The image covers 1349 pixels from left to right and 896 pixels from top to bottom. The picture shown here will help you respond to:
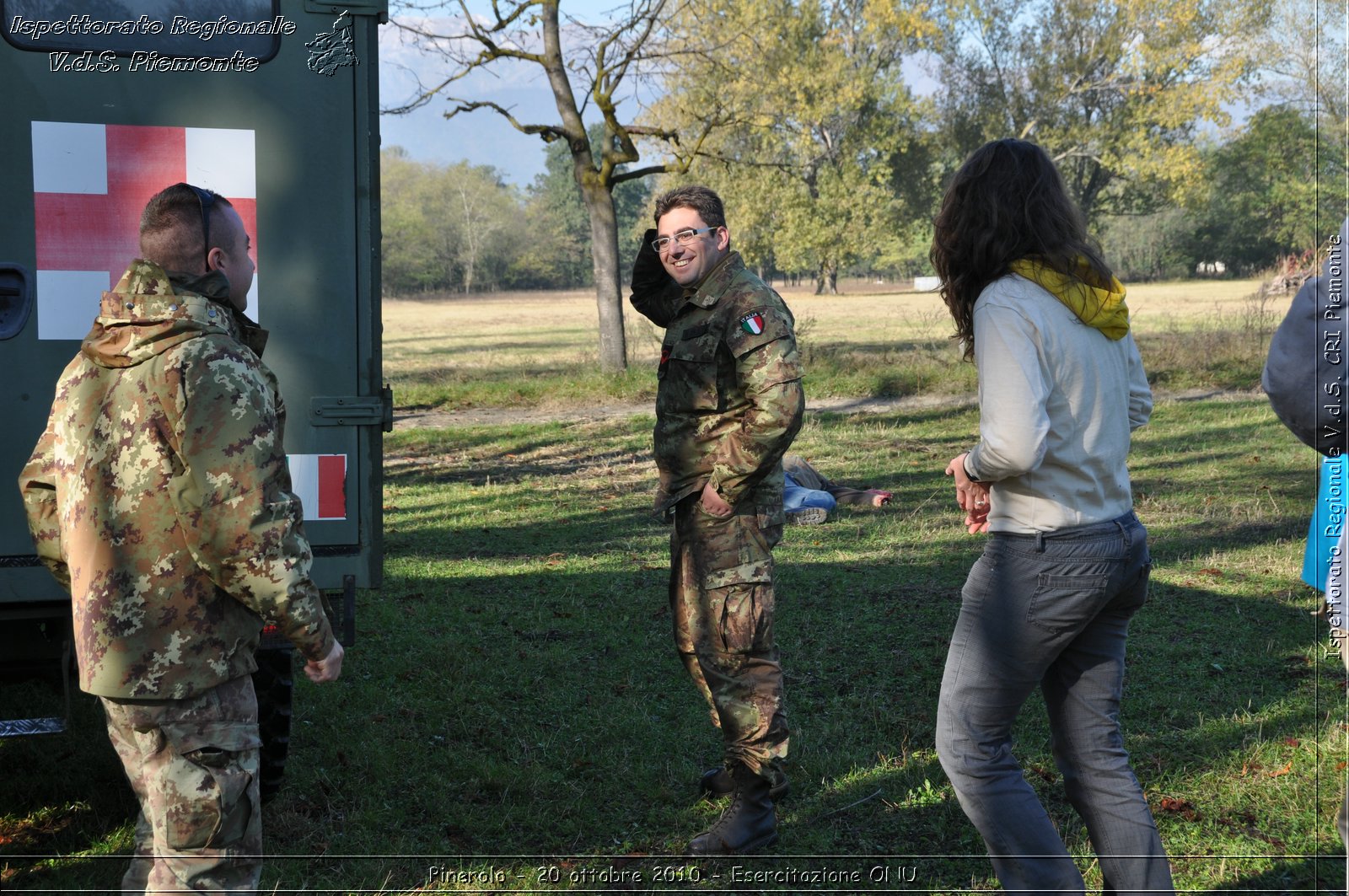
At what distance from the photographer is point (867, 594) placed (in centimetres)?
669

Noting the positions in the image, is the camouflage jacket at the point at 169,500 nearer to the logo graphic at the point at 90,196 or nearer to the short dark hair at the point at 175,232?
the short dark hair at the point at 175,232

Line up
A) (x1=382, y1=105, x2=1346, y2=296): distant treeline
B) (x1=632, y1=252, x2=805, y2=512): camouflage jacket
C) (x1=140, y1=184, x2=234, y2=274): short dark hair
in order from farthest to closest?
(x1=382, y1=105, x2=1346, y2=296): distant treeline, (x1=632, y1=252, x2=805, y2=512): camouflage jacket, (x1=140, y1=184, x2=234, y2=274): short dark hair

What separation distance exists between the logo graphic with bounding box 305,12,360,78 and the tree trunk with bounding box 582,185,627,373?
48.8ft

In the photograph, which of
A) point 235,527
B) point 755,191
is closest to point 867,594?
point 235,527

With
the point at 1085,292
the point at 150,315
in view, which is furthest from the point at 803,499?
the point at 150,315

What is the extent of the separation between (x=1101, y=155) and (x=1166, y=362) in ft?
50.9

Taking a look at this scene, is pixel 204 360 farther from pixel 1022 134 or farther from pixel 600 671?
pixel 1022 134

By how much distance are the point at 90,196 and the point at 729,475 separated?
2030mm

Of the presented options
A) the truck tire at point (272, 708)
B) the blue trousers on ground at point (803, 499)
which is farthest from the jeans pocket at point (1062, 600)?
the blue trousers on ground at point (803, 499)

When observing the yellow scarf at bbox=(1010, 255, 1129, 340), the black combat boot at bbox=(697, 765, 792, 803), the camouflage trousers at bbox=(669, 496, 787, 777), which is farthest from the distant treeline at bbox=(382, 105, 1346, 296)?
the black combat boot at bbox=(697, 765, 792, 803)

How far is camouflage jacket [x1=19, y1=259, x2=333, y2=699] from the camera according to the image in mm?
2301

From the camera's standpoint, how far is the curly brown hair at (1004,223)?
262 centimetres

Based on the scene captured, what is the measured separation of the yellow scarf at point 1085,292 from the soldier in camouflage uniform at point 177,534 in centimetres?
174

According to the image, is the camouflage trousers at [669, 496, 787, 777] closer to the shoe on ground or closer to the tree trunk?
the shoe on ground
